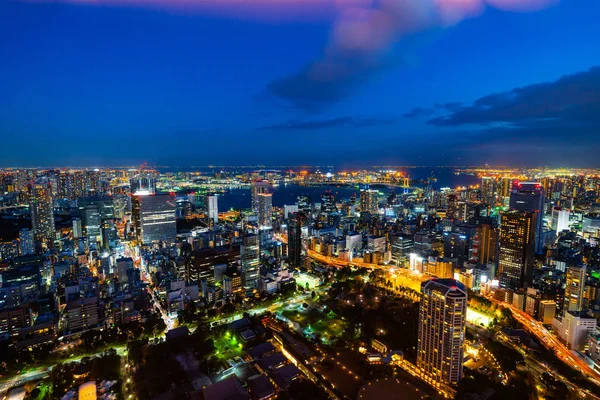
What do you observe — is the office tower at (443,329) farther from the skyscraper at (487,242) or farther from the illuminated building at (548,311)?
the skyscraper at (487,242)

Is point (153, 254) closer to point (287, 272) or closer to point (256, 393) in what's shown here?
point (287, 272)

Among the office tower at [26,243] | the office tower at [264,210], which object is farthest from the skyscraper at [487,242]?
the office tower at [26,243]

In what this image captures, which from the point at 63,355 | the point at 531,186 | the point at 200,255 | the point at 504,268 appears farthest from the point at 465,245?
the point at 63,355

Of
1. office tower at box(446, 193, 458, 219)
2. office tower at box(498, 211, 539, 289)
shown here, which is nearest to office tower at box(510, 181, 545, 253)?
office tower at box(498, 211, 539, 289)

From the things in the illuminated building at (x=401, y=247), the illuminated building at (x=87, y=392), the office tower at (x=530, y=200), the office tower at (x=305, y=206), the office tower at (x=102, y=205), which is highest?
the office tower at (x=530, y=200)

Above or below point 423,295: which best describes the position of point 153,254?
below

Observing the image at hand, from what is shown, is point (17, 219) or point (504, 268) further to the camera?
point (17, 219)
